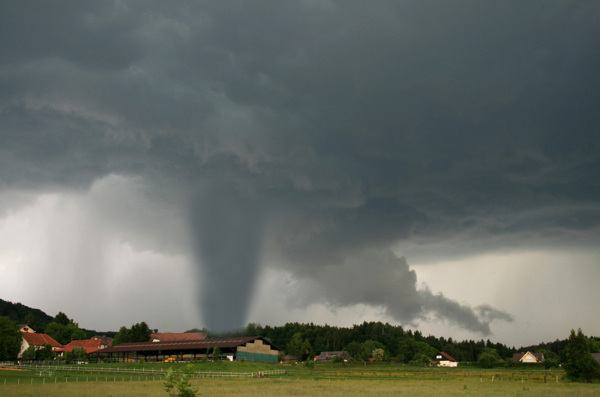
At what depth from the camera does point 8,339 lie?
11775cm

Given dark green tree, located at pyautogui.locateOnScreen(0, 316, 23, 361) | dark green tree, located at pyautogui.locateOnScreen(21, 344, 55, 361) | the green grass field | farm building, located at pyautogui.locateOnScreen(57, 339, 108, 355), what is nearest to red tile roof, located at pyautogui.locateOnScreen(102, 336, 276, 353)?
the green grass field

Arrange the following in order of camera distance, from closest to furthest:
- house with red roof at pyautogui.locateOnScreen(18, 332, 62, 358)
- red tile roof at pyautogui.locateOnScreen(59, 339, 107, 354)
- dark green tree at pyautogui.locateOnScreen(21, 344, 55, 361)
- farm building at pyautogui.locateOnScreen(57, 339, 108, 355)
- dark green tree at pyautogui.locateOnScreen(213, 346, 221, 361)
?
1. dark green tree at pyautogui.locateOnScreen(213, 346, 221, 361)
2. dark green tree at pyautogui.locateOnScreen(21, 344, 55, 361)
3. house with red roof at pyautogui.locateOnScreen(18, 332, 62, 358)
4. farm building at pyautogui.locateOnScreen(57, 339, 108, 355)
5. red tile roof at pyautogui.locateOnScreen(59, 339, 107, 354)

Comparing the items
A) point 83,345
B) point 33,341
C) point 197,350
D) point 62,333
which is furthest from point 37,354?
point 62,333

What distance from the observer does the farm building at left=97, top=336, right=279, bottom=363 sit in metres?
120

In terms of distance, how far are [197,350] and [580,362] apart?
87.8 meters

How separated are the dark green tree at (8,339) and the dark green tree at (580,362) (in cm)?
11865

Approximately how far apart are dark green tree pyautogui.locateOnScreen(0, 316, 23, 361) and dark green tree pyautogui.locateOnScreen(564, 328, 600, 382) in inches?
4671

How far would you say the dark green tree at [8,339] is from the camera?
376ft

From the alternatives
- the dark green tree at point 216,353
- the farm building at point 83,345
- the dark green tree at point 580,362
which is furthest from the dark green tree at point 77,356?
the dark green tree at point 580,362

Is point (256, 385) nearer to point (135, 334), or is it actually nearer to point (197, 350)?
point (197, 350)

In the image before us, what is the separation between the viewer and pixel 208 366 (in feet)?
308

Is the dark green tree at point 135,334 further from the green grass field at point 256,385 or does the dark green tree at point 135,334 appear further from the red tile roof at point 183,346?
the green grass field at point 256,385

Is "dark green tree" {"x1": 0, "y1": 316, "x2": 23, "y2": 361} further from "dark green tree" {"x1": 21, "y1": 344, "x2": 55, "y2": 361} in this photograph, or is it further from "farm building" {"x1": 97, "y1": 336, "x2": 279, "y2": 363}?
"farm building" {"x1": 97, "y1": 336, "x2": 279, "y2": 363}

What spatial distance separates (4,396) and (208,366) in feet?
188
